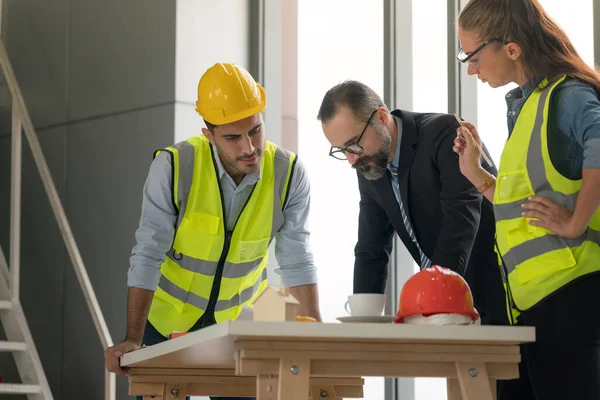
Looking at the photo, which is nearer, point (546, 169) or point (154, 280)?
point (546, 169)

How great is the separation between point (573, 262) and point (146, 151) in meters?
3.38

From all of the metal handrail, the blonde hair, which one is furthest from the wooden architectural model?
the metal handrail

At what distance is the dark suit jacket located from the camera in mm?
2771

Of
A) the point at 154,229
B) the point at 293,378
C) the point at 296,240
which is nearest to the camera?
the point at 293,378

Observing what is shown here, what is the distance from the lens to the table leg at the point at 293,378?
184cm

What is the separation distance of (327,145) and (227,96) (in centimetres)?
193

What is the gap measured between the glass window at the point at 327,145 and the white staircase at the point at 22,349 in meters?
1.44

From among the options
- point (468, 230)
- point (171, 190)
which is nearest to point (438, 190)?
point (468, 230)

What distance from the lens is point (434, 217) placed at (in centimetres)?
304

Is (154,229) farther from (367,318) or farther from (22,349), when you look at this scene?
(22,349)

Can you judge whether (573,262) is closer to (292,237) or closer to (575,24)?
(292,237)

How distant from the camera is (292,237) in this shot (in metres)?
3.49

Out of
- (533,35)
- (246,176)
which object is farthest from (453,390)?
(246,176)

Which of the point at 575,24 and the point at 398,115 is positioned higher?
the point at 575,24
